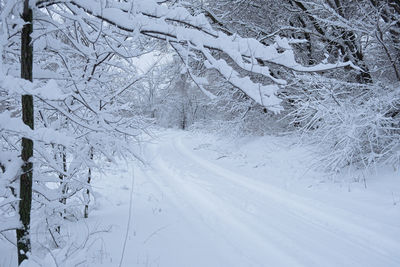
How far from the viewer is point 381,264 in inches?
121

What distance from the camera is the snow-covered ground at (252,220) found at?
3.28m

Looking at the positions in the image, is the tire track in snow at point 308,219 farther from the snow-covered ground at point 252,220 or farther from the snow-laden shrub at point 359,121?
the snow-laden shrub at point 359,121

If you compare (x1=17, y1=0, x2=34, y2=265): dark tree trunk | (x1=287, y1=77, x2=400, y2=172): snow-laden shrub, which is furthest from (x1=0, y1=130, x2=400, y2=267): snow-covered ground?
(x1=17, y1=0, x2=34, y2=265): dark tree trunk

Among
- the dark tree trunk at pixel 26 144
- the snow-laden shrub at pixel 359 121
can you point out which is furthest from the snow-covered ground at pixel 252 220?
the dark tree trunk at pixel 26 144

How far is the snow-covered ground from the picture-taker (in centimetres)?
328

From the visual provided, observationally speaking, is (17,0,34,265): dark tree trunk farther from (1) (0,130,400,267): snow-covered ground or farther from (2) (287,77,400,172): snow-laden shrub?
(2) (287,77,400,172): snow-laden shrub

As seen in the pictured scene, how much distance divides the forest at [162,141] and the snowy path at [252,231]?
3cm

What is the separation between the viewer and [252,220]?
4.54m

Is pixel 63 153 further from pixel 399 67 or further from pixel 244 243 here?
pixel 399 67

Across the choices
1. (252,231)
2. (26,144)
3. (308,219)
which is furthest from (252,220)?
(26,144)

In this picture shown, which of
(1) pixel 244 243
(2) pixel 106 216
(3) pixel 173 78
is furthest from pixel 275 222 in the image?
(3) pixel 173 78

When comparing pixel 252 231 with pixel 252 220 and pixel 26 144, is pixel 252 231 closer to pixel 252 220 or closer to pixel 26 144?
pixel 252 220

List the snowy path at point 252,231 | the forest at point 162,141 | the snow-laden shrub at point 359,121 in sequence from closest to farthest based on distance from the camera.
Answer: the forest at point 162,141 < the snowy path at point 252,231 < the snow-laden shrub at point 359,121

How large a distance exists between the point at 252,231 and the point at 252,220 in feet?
1.44
